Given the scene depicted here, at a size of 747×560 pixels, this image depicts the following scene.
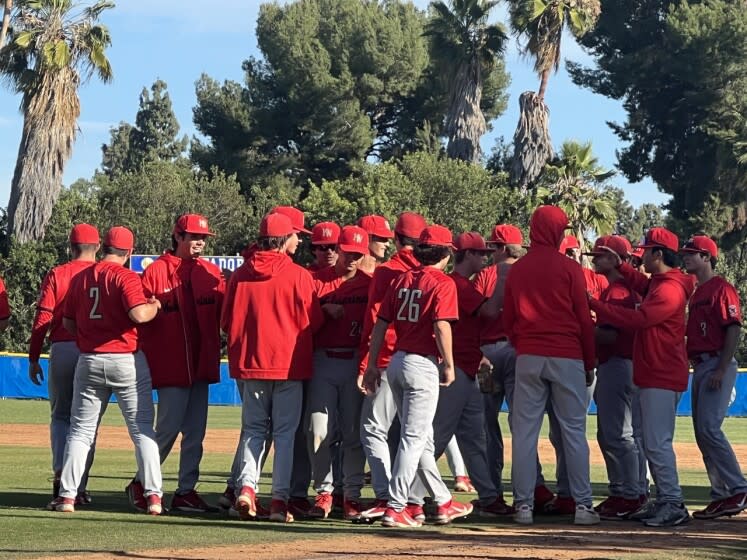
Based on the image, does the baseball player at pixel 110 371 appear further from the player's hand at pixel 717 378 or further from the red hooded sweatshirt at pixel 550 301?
the player's hand at pixel 717 378

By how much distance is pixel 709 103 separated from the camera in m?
52.1

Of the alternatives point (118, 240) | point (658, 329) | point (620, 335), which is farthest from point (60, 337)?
point (658, 329)

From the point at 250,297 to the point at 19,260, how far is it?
34.6 m

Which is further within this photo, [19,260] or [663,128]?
[663,128]

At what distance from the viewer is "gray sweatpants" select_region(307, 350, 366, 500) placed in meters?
10.5

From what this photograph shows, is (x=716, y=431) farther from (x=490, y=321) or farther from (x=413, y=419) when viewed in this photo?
(x=413, y=419)

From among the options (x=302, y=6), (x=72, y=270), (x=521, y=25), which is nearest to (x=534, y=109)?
(x=521, y=25)

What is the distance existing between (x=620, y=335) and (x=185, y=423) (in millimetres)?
3678

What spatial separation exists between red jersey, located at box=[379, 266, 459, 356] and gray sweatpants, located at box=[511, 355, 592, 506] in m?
0.81

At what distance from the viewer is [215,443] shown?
20.2 meters

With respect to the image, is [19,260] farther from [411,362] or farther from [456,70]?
[411,362]

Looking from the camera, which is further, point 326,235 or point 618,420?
point 618,420

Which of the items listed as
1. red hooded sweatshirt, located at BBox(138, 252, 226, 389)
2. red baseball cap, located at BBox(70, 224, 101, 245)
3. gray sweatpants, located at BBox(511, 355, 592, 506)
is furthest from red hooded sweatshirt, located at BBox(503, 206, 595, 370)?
red baseball cap, located at BBox(70, 224, 101, 245)

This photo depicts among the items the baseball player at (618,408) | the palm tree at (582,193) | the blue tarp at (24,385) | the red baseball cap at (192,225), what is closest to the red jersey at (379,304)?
the red baseball cap at (192,225)
